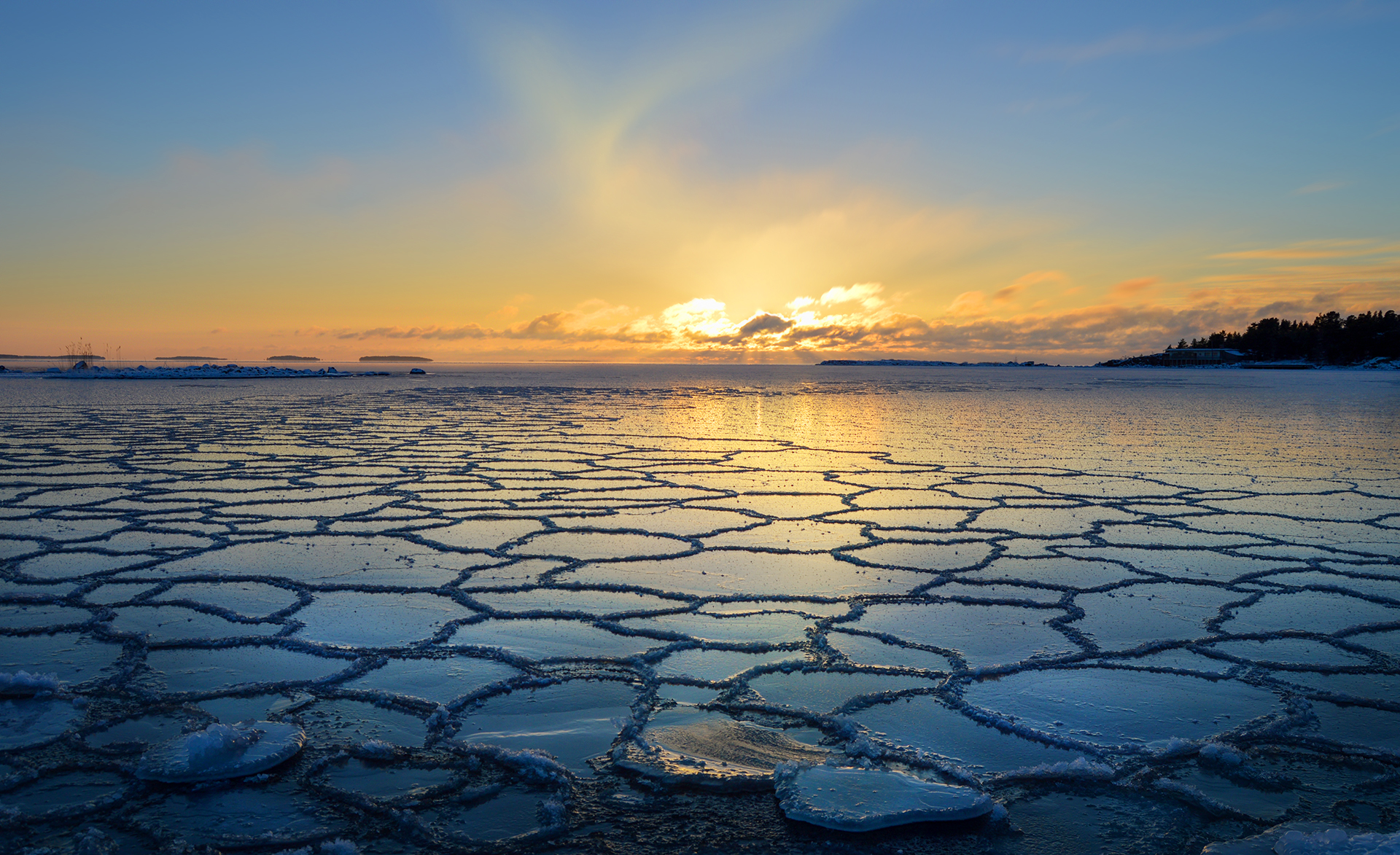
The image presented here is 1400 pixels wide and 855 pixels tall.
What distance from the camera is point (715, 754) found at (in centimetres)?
195

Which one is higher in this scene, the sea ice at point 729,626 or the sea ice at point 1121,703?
the sea ice at point 729,626

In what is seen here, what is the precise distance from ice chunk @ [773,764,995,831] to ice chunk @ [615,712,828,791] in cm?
8

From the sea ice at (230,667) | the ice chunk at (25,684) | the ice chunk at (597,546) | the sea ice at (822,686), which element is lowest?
the sea ice at (822,686)

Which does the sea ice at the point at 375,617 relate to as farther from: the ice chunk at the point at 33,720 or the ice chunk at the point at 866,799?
the ice chunk at the point at 866,799

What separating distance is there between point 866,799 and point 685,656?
94cm

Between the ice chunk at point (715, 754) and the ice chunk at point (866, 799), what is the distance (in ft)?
0.28

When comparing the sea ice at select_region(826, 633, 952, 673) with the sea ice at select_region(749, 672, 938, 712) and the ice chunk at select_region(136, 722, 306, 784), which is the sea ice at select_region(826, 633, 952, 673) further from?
the ice chunk at select_region(136, 722, 306, 784)

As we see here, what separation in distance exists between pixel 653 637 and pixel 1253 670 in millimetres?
1822

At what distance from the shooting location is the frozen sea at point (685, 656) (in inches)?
67.4

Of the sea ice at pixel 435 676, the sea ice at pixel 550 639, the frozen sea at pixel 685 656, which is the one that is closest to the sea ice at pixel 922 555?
the frozen sea at pixel 685 656

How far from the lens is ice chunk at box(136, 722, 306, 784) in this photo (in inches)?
71.7

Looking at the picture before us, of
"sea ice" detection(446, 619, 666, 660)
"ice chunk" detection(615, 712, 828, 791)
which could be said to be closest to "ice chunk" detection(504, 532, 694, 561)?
"sea ice" detection(446, 619, 666, 660)

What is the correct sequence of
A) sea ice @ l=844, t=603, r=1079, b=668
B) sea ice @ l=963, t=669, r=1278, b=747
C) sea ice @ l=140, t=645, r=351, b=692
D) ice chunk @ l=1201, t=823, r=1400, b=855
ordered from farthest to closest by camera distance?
sea ice @ l=844, t=603, r=1079, b=668, sea ice @ l=140, t=645, r=351, b=692, sea ice @ l=963, t=669, r=1278, b=747, ice chunk @ l=1201, t=823, r=1400, b=855

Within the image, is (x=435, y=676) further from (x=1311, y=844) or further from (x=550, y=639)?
(x=1311, y=844)
